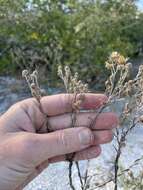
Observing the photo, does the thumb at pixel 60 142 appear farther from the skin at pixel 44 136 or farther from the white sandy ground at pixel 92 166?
the white sandy ground at pixel 92 166

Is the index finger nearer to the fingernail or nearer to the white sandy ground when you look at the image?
the fingernail

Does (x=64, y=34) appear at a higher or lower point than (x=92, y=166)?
higher

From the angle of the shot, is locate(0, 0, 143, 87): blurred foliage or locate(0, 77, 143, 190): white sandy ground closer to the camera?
locate(0, 77, 143, 190): white sandy ground

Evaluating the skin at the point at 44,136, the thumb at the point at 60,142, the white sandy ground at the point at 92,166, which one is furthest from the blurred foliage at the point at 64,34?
the thumb at the point at 60,142

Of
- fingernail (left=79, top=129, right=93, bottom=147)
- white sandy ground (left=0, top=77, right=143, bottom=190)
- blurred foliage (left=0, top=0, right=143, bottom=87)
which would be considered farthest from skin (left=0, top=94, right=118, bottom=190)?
blurred foliage (left=0, top=0, right=143, bottom=87)

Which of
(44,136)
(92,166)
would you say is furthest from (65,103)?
(92,166)

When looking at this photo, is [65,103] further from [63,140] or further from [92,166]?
[92,166]
